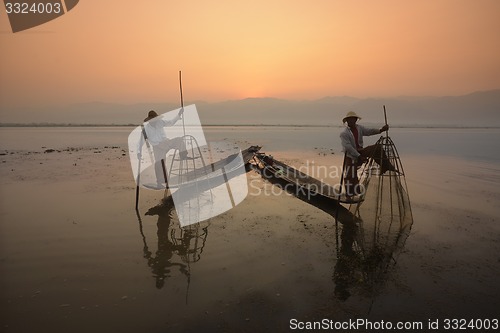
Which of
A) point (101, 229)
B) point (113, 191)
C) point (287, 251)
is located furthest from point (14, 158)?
point (287, 251)

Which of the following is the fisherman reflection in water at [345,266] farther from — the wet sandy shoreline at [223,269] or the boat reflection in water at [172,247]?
the boat reflection in water at [172,247]

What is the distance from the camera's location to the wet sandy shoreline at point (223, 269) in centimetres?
414

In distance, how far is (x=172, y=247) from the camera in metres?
6.32

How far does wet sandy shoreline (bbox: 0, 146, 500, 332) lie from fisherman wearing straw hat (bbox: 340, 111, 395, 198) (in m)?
1.38

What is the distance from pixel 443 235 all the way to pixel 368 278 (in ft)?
10.4

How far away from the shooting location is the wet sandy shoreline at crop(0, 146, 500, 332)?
4.14 m

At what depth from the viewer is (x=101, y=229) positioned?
7.16 meters

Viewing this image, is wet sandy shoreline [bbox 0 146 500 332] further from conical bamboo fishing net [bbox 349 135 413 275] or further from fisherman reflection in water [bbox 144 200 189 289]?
conical bamboo fishing net [bbox 349 135 413 275]

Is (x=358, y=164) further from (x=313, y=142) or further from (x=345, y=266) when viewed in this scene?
(x=313, y=142)

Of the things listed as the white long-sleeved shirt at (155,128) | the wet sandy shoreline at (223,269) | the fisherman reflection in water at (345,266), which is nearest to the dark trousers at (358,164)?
the wet sandy shoreline at (223,269)

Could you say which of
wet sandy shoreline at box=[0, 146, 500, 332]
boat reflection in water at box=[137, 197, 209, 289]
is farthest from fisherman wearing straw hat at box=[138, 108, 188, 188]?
boat reflection in water at box=[137, 197, 209, 289]

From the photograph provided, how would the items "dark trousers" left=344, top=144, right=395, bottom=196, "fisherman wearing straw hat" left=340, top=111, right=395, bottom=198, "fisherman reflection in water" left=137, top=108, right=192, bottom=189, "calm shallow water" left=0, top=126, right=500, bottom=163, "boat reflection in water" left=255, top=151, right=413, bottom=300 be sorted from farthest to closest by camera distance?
"calm shallow water" left=0, top=126, right=500, bottom=163, "fisherman reflection in water" left=137, top=108, right=192, bottom=189, "fisherman wearing straw hat" left=340, top=111, right=395, bottom=198, "dark trousers" left=344, top=144, right=395, bottom=196, "boat reflection in water" left=255, top=151, right=413, bottom=300

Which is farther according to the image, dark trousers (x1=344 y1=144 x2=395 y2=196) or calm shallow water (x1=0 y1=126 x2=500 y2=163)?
calm shallow water (x1=0 y1=126 x2=500 y2=163)

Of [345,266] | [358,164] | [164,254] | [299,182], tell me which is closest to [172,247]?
[164,254]
